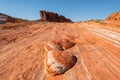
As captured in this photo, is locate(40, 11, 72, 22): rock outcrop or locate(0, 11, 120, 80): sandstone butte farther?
locate(40, 11, 72, 22): rock outcrop

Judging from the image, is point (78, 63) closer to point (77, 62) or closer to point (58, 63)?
point (77, 62)

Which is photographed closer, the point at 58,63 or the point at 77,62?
the point at 58,63

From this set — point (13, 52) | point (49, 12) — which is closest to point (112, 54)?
point (13, 52)

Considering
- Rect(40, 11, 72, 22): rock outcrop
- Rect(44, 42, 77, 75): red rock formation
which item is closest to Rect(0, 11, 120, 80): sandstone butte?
Rect(44, 42, 77, 75): red rock formation

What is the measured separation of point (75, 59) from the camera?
5559 mm

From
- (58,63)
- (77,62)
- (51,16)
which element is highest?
(58,63)

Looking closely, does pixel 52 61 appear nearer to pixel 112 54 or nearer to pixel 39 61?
pixel 39 61

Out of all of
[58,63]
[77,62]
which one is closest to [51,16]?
[77,62]

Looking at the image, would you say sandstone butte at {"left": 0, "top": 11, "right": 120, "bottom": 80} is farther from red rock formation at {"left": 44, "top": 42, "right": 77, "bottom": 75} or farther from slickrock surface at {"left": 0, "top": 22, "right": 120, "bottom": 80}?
red rock formation at {"left": 44, "top": 42, "right": 77, "bottom": 75}

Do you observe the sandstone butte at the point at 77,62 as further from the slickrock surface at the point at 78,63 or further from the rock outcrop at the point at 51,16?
the rock outcrop at the point at 51,16

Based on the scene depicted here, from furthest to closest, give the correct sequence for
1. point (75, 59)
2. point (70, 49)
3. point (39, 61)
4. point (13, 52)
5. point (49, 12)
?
1. point (49, 12)
2. point (13, 52)
3. point (70, 49)
4. point (39, 61)
5. point (75, 59)

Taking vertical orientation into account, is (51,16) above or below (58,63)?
below

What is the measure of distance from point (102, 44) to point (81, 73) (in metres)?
2.60

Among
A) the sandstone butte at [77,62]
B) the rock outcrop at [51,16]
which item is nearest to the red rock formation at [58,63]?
the sandstone butte at [77,62]
